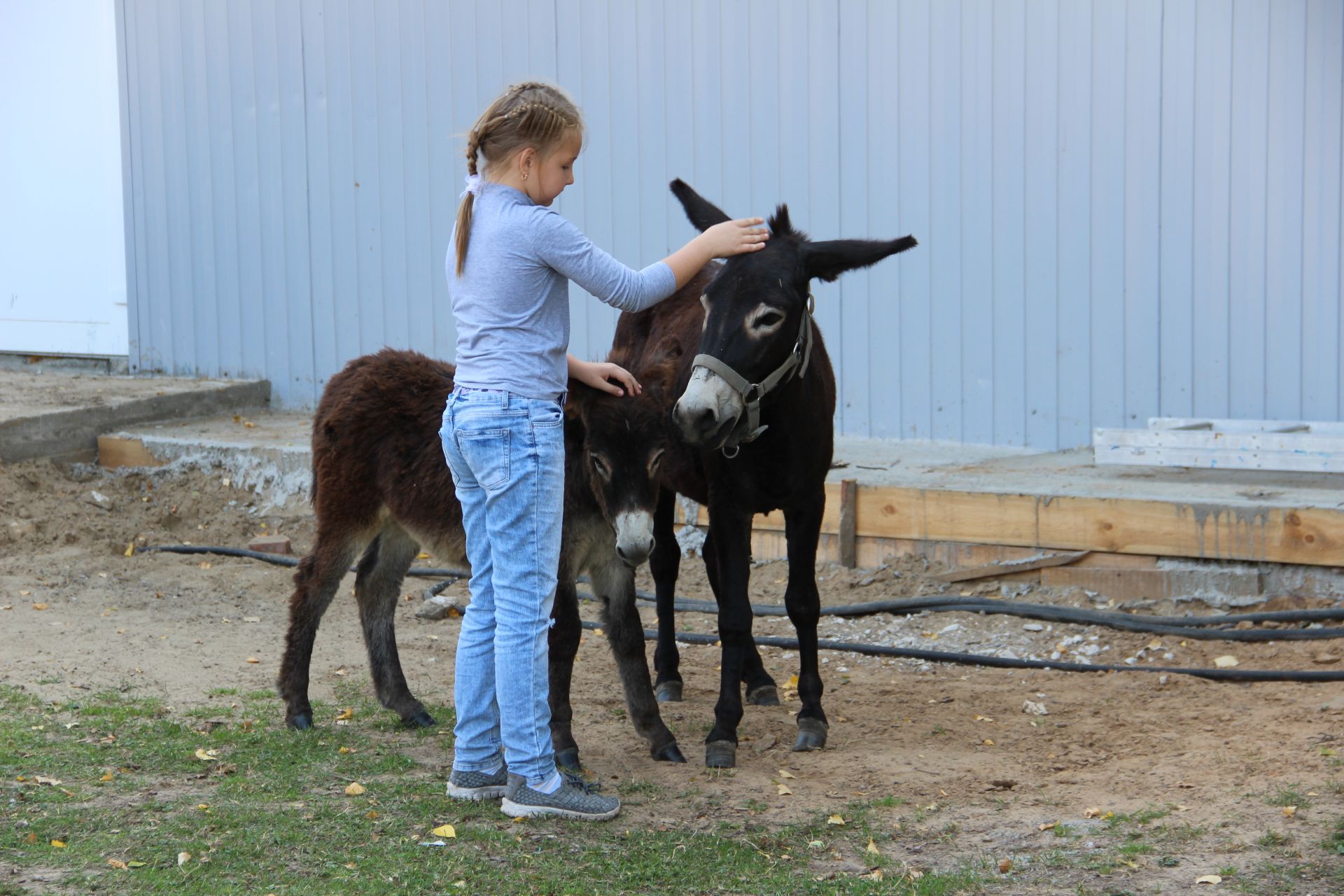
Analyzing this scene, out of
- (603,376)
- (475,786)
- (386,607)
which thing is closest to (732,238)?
(603,376)

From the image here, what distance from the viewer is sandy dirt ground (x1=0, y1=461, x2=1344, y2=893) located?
155 inches

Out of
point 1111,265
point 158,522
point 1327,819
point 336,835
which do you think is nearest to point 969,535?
point 1111,265

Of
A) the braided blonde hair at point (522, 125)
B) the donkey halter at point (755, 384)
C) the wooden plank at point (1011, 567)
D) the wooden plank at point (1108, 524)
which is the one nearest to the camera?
the braided blonde hair at point (522, 125)

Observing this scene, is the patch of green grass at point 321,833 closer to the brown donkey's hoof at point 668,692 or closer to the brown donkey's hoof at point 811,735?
the brown donkey's hoof at point 811,735

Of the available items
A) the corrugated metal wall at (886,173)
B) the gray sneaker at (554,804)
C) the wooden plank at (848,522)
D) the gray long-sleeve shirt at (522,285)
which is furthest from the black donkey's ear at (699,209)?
the corrugated metal wall at (886,173)

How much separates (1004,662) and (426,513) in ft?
8.28

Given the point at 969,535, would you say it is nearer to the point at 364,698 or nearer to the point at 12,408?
the point at 364,698

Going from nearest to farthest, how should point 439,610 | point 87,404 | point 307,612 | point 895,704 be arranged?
point 307,612
point 895,704
point 439,610
point 87,404

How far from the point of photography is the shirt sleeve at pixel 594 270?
3.73 m

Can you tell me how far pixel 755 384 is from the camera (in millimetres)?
4383

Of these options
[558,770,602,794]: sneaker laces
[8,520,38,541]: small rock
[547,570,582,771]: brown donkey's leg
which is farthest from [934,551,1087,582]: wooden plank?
[8,520,38,541]: small rock

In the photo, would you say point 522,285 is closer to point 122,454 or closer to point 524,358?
point 524,358

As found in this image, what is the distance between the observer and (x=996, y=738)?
16.0 feet

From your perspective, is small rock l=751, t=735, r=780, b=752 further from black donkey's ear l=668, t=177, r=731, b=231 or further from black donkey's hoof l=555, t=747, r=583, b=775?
black donkey's ear l=668, t=177, r=731, b=231
